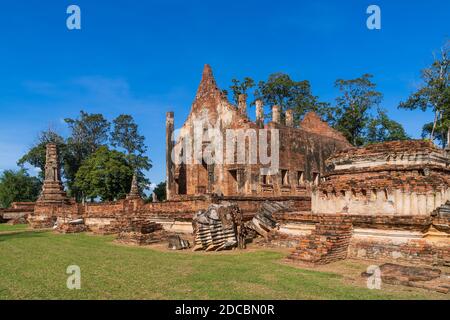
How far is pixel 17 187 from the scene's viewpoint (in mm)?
46281

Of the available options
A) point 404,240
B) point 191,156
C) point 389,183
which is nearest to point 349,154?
point 389,183

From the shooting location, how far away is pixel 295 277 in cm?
759

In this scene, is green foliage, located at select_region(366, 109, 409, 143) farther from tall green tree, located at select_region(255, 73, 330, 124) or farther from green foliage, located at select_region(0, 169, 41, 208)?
green foliage, located at select_region(0, 169, 41, 208)

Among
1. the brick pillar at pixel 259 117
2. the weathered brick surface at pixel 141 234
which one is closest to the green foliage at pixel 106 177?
the brick pillar at pixel 259 117

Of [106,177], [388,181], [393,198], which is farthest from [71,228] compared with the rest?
[106,177]

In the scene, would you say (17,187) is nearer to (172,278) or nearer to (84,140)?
(84,140)

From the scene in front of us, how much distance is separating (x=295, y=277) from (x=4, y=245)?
36.4 ft

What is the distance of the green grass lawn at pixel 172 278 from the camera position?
6473mm

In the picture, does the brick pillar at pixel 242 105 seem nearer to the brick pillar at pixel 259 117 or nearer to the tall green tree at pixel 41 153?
the brick pillar at pixel 259 117

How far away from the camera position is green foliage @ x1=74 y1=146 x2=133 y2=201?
122ft

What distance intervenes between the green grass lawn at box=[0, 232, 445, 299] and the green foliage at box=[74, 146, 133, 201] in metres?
26.1

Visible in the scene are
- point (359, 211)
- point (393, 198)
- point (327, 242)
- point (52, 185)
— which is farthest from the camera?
point (52, 185)

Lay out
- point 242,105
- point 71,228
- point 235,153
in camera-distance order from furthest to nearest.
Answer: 1. point 242,105
2. point 235,153
3. point 71,228

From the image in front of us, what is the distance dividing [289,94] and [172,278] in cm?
3749
